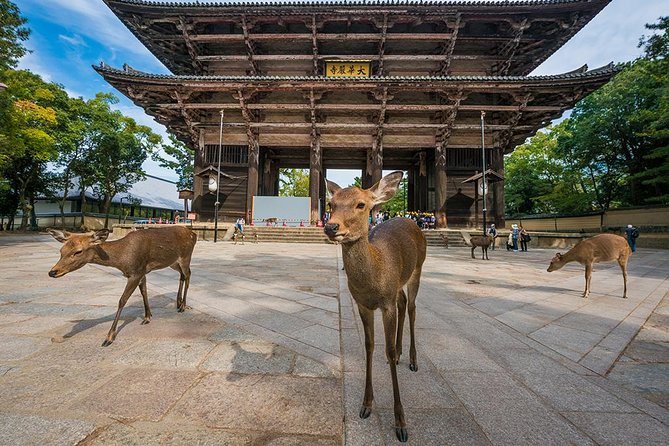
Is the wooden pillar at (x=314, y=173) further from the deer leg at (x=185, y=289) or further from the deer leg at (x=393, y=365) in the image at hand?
the deer leg at (x=393, y=365)

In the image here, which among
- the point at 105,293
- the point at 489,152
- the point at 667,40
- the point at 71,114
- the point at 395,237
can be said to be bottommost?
the point at 105,293

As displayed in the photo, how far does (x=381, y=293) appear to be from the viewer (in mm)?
1759

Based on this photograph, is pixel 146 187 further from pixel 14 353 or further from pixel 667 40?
pixel 667 40

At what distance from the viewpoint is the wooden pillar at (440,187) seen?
1564cm

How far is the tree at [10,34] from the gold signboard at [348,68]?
14.5m

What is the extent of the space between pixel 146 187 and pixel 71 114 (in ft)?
70.1

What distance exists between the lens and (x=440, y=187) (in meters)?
15.7

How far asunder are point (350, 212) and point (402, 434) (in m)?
1.27

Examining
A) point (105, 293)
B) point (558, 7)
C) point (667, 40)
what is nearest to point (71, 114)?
point (105, 293)

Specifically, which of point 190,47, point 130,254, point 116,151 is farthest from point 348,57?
point 116,151

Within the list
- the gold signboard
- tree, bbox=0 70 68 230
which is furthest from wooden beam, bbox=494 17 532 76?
tree, bbox=0 70 68 230

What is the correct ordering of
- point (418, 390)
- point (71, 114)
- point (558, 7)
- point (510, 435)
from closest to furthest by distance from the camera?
1. point (510, 435)
2. point (418, 390)
3. point (558, 7)
4. point (71, 114)

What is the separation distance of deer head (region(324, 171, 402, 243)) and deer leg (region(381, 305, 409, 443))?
563 millimetres

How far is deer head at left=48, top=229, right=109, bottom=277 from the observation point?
253cm
